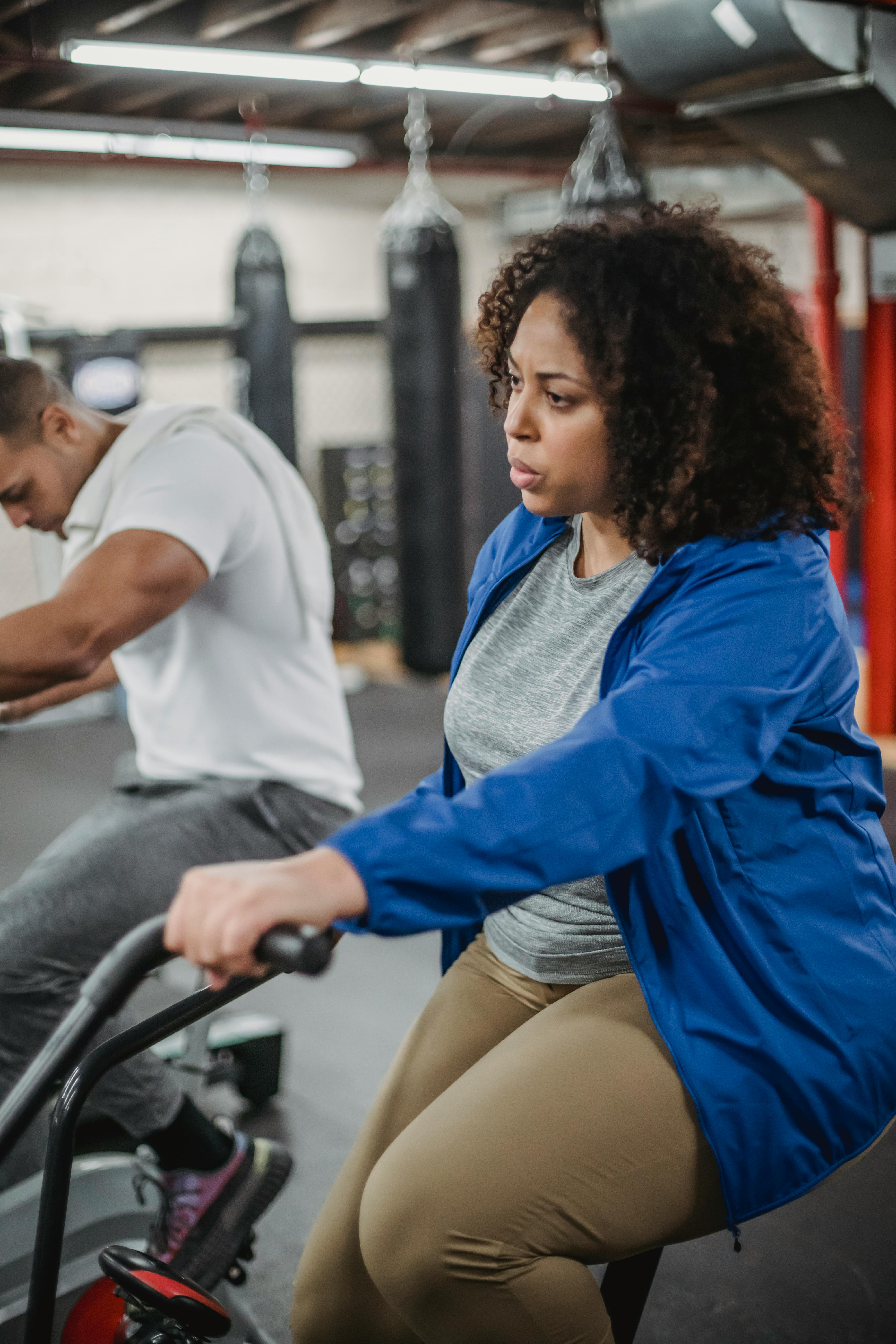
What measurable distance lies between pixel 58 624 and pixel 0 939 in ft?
1.49

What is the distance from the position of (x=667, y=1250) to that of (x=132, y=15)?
5.13 m

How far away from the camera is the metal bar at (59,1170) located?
99 cm

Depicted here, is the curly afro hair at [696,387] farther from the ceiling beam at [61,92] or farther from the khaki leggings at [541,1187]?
the ceiling beam at [61,92]

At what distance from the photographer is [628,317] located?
3.84 feet

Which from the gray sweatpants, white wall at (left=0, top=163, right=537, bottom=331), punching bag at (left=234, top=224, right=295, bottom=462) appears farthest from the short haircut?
white wall at (left=0, top=163, right=537, bottom=331)

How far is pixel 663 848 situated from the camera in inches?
43.2

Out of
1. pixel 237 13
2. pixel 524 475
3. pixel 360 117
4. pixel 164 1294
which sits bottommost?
pixel 164 1294

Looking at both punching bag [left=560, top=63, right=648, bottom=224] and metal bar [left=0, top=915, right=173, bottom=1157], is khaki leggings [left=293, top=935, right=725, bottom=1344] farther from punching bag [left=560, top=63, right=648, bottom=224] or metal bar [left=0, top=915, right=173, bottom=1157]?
punching bag [left=560, top=63, right=648, bottom=224]

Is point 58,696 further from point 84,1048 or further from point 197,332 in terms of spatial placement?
point 197,332

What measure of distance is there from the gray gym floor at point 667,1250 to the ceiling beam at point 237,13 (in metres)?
3.67

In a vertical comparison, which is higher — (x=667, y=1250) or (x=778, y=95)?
(x=778, y=95)

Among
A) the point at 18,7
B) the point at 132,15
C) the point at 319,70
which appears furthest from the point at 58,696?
the point at 132,15

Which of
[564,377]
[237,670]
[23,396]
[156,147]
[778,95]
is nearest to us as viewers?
[564,377]

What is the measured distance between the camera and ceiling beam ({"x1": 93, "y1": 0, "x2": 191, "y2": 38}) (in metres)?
4.94
